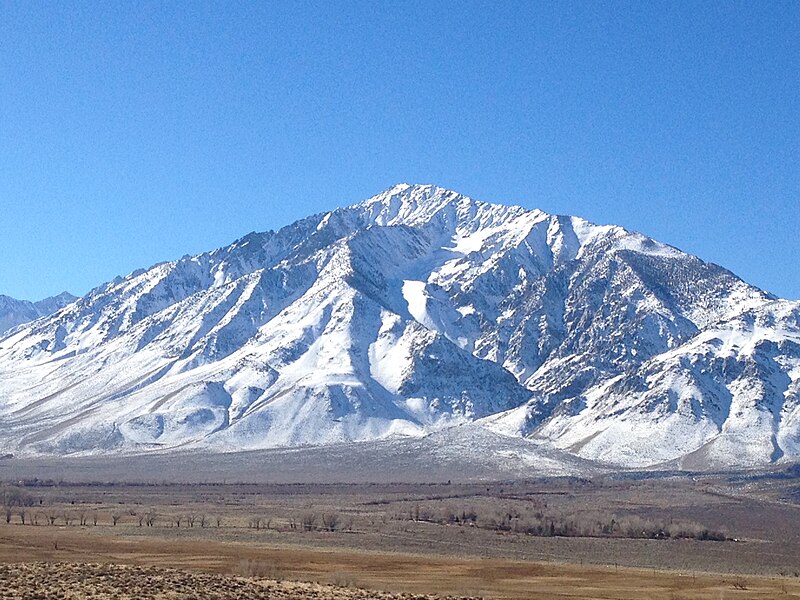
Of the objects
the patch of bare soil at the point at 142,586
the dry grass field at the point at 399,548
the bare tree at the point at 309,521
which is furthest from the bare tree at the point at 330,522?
the patch of bare soil at the point at 142,586

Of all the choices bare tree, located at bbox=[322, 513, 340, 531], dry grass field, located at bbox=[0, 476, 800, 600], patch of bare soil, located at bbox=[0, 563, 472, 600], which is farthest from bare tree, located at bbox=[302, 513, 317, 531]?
patch of bare soil, located at bbox=[0, 563, 472, 600]

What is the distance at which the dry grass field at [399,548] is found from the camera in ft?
226

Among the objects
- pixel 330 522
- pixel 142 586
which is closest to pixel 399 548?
pixel 330 522

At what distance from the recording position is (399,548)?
11831 cm

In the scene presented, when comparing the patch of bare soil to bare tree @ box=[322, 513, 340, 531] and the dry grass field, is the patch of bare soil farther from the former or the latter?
bare tree @ box=[322, 513, 340, 531]

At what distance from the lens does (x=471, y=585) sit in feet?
268

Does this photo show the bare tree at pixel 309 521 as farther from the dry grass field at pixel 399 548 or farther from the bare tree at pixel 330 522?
the bare tree at pixel 330 522

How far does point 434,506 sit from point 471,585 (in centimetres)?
10141

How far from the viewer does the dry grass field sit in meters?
69.0

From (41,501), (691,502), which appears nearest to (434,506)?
(691,502)

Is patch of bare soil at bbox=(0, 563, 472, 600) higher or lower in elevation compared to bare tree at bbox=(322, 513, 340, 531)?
higher

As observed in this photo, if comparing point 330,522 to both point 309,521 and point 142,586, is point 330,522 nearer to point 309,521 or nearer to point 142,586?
point 309,521

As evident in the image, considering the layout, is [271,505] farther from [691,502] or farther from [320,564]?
[320,564]

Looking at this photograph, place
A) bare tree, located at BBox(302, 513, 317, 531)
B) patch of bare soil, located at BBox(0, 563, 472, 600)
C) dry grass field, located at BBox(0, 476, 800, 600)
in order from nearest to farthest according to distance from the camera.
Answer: patch of bare soil, located at BBox(0, 563, 472, 600) < dry grass field, located at BBox(0, 476, 800, 600) < bare tree, located at BBox(302, 513, 317, 531)
